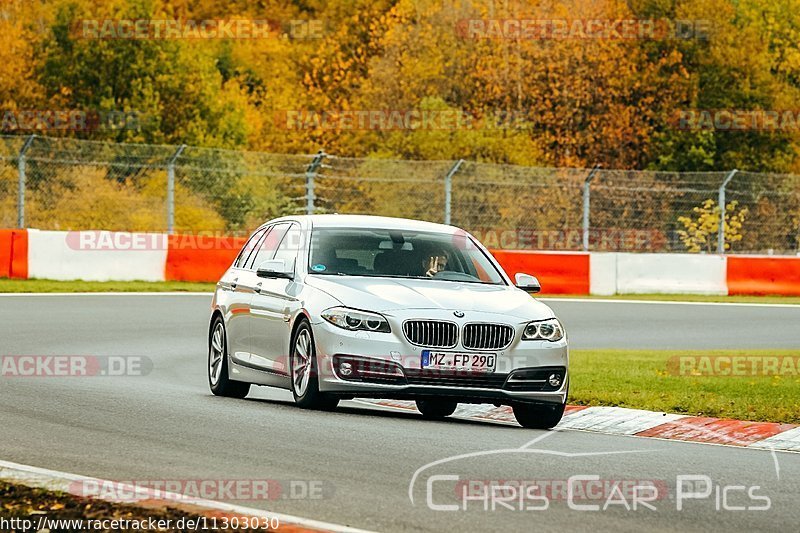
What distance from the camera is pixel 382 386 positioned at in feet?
37.2

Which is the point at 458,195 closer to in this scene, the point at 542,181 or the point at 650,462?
the point at 542,181

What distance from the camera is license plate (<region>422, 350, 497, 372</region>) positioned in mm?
11367

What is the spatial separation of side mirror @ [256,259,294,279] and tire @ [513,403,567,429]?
2.00 metres

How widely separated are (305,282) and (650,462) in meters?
3.52

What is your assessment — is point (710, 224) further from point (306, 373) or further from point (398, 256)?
point (306, 373)

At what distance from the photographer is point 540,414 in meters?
11.9

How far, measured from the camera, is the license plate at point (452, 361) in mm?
11367

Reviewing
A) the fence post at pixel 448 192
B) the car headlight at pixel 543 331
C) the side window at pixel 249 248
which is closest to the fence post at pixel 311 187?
the fence post at pixel 448 192
